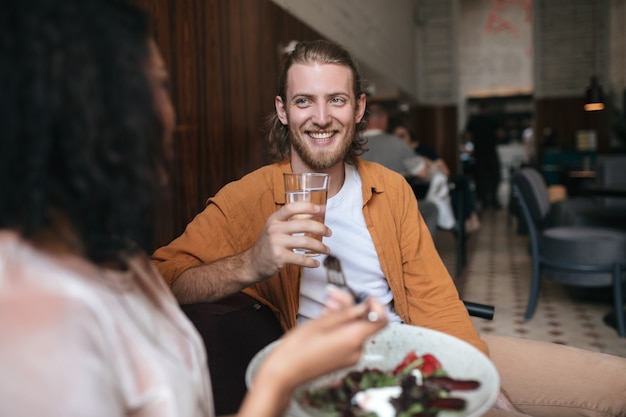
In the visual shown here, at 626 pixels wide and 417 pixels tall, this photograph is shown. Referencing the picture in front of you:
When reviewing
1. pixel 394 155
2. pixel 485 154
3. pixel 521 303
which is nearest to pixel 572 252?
pixel 521 303

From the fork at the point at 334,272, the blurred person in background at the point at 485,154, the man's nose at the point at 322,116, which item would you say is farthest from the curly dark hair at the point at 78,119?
the blurred person in background at the point at 485,154

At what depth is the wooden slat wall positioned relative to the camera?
10.1ft

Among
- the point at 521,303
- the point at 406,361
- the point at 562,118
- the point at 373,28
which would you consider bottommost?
the point at 521,303

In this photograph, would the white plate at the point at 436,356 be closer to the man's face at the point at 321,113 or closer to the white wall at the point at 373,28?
the man's face at the point at 321,113

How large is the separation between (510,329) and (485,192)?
808 centimetres

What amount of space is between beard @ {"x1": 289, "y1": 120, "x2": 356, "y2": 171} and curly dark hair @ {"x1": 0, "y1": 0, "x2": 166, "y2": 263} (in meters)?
1.05

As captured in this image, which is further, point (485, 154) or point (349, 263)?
point (485, 154)

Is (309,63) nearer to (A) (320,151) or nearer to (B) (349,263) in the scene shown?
(A) (320,151)

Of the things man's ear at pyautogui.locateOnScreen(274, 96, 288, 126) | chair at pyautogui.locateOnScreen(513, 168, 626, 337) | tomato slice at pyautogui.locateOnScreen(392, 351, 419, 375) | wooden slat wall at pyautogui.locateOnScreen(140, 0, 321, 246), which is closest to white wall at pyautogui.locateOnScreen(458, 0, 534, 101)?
chair at pyautogui.locateOnScreen(513, 168, 626, 337)

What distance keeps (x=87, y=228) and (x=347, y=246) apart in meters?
1.09

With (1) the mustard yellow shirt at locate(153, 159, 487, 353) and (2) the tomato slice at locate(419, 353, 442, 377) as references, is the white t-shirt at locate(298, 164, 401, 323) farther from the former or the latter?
(2) the tomato slice at locate(419, 353, 442, 377)

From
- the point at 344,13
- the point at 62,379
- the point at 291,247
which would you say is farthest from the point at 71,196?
the point at 344,13

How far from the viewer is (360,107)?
1889 mm

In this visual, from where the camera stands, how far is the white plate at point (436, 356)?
84 centimetres
